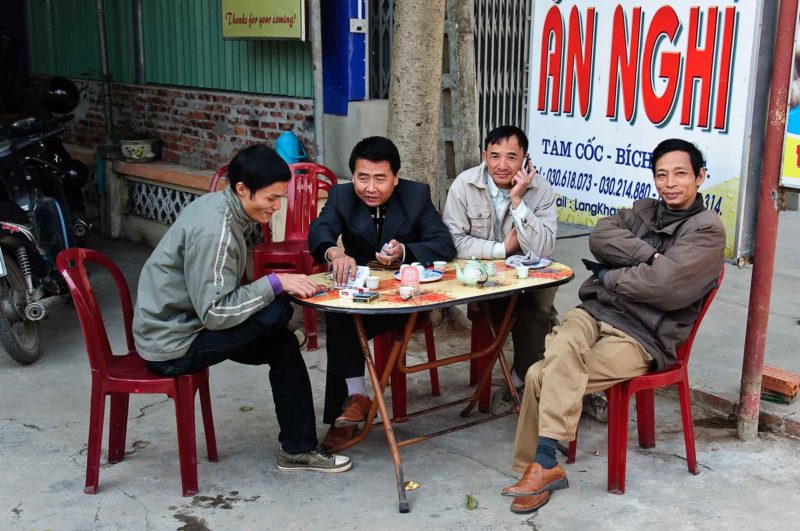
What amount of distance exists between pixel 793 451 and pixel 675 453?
0.51 metres

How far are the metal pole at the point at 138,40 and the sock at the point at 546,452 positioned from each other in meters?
6.36

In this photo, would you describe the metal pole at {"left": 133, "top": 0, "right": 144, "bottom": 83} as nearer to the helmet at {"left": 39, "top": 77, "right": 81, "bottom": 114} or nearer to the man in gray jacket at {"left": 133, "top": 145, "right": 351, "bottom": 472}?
the helmet at {"left": 39, "top": 77, "right": 81, "bottom": 114}

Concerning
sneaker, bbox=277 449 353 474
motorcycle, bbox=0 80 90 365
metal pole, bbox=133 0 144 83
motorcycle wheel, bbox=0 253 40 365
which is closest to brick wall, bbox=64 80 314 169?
metal pole, bbox=133 0 144 83

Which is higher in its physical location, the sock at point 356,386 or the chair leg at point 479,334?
the chair leg at point 479,334

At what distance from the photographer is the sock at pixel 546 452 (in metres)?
3.57

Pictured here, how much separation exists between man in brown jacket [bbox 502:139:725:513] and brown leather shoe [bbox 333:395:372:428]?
71cm

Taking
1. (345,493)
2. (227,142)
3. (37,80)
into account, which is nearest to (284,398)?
(345,493)

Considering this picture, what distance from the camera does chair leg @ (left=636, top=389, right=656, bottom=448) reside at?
4020 millimetres

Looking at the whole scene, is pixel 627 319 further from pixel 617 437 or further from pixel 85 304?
pixel 85 304

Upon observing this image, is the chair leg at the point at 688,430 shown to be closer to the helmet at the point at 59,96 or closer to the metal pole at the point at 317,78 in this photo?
the metal pole at the point at 317,78

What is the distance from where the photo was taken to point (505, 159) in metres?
4.25

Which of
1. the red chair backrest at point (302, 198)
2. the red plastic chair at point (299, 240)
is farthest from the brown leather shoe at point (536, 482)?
the red chair backrest at point (302, 198)

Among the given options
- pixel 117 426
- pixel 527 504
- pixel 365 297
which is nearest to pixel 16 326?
pixel 117 426

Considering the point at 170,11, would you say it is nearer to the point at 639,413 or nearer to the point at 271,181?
the point at 271,181
